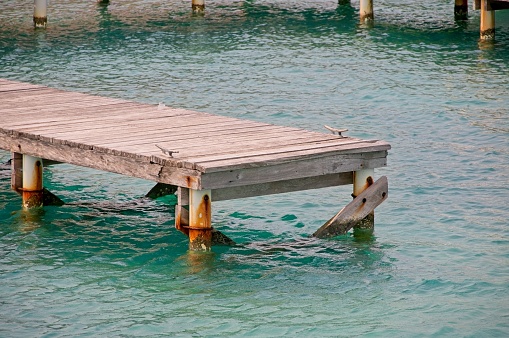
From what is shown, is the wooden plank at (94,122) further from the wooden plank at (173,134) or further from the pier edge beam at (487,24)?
the pier edge beam at (487,24)

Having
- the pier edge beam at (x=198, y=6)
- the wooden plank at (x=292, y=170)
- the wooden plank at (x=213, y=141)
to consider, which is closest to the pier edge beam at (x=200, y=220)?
the wooden plank at (x=292, y=170)

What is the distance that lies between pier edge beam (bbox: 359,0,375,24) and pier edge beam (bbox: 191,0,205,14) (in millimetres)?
4169

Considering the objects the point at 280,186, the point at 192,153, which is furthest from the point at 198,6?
the point at 192,153

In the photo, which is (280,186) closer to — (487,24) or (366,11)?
(487,24)

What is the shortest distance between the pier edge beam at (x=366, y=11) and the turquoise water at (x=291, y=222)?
9.45 ft

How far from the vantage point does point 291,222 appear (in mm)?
10812

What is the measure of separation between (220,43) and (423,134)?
27.5ft

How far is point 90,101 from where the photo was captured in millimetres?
12039

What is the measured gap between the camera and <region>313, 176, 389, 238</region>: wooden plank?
9.94 m

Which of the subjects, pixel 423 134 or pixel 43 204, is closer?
pixel 43 204

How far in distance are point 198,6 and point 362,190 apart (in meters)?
16.8

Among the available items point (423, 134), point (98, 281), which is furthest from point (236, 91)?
point (98, 281)

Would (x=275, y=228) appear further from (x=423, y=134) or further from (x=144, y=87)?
(x=144, y=87)

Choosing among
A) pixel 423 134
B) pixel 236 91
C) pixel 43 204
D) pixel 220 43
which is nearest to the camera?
pixel 43 204
